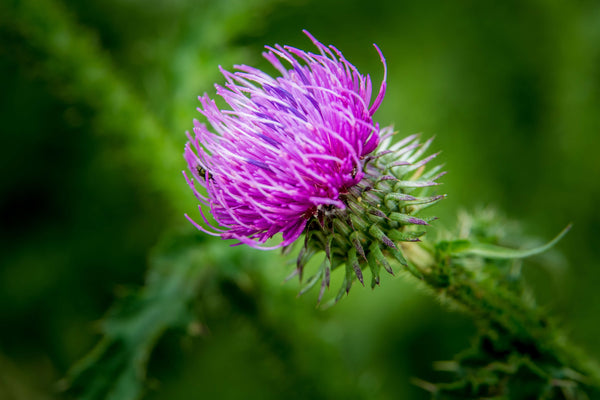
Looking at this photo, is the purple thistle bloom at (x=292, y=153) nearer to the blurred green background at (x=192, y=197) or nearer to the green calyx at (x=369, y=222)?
the green calyx at (x=369, y=222)

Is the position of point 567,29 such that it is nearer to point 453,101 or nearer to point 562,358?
point 453,101

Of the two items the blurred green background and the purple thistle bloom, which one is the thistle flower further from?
the blurred green background

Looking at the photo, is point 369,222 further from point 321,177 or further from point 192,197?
point 192,197

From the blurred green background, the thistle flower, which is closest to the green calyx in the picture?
the thistle flower

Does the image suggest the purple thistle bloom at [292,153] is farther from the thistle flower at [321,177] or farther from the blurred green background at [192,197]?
the blurred green background at [192,197]

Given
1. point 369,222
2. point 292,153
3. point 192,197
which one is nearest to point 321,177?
point 292,153

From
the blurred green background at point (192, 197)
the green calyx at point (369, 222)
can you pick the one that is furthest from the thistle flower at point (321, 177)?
the blurred green background at point (192, 197)

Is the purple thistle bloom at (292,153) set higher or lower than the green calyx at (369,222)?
higher

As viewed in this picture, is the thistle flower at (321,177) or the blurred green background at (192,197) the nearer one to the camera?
the thistle flower at (321,177)
